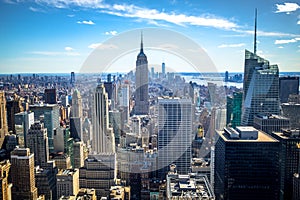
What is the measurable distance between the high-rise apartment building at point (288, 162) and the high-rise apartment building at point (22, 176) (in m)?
4.12

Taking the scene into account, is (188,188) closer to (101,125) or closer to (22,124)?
(101,125)

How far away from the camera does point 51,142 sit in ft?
22.3

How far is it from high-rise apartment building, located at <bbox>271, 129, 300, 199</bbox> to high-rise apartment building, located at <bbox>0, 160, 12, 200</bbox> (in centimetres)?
438

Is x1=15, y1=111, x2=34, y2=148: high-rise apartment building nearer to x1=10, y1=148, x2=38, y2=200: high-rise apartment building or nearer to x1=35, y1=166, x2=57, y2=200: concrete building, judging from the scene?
x1=10, y1=148, x2=38, y2=200: high-rise apartment building

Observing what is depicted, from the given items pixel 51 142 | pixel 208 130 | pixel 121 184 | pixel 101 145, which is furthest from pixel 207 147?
pixel 51 142

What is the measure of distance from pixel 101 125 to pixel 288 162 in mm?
3947

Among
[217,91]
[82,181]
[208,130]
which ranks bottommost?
[82,181]

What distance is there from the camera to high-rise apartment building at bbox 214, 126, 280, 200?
4.01 metres

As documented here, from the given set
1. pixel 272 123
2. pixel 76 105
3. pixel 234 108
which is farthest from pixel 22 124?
pixel 272 123

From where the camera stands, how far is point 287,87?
6.68 m

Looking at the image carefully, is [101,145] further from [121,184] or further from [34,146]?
[34,146]

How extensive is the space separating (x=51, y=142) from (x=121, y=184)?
244 centimetres

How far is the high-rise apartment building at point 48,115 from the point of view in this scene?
717 cm

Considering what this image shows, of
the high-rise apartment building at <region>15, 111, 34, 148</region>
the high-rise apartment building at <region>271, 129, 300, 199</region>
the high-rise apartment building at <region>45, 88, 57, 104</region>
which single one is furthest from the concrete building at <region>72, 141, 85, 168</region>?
the high-rise apartment building at <region>271, 129, 300, 199</region>
